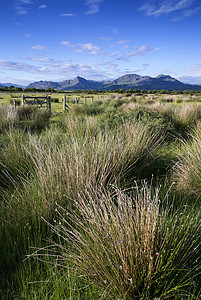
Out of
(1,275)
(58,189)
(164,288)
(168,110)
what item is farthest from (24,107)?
(164,288)

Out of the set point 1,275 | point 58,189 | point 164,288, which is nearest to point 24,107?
point 58,189

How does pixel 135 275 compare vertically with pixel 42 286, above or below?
above

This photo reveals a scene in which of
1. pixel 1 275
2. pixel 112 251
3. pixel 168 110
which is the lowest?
pixel 1 275

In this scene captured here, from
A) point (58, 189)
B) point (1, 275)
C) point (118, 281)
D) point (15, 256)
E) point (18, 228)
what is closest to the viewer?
point (118, 281)

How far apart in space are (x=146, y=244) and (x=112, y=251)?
0.25 meters

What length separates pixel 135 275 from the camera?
1464mm

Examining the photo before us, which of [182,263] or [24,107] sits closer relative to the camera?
[182,263]

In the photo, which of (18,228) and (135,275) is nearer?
(135,275)

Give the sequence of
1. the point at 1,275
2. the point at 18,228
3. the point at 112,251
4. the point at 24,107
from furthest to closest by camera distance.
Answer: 1. the point at 24,107
2. the point at 18,228
3. the point at 1,275
4. the point at 112,251

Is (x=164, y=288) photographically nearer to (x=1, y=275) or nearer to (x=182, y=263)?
(x=182, y=263)

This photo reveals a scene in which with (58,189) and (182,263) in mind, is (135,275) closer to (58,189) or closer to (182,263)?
(182,263)

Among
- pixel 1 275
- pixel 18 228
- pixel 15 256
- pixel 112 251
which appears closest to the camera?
pixel 112 251

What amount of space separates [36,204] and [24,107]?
9337 mm

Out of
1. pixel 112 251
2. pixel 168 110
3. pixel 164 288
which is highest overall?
pixel 168 110
